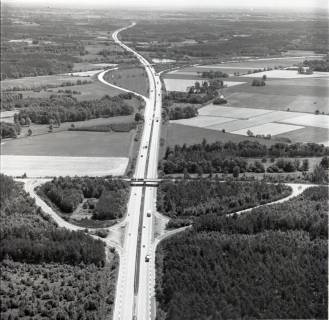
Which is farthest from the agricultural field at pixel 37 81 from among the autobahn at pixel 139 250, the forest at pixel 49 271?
the forest at pixel 49 271

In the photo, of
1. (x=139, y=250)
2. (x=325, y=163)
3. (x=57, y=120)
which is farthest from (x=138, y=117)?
(x=139, y=250)

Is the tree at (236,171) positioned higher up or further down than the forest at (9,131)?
higher up

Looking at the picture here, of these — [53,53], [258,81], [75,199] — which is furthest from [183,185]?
[53,53]

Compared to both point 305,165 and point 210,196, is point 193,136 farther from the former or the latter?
point 210,196

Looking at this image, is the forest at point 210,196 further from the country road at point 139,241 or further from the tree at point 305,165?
the tree at point 305,165

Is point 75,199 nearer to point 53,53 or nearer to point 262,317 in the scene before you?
point 262,317

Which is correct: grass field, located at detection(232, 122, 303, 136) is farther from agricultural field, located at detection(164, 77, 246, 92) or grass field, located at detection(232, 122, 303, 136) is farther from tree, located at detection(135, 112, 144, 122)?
agricultural field, located at detection(164, 77, 246, 92)
